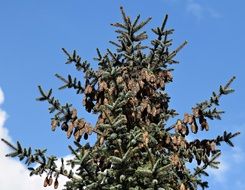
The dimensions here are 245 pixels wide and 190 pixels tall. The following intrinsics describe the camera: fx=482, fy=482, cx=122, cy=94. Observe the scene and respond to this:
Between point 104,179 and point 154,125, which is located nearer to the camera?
point 104,179

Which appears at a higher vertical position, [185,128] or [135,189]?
[185,128]

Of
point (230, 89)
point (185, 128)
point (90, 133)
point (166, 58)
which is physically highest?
point (166, 58)

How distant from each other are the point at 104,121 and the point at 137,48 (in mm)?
2420

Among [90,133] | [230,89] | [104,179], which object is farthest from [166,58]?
[104,179]

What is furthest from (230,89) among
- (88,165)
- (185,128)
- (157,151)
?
(88,165)

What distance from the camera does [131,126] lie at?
1206 cm

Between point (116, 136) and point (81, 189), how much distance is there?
1521 millimetres

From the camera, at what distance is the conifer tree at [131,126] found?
10.1 m

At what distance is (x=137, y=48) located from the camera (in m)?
13.0

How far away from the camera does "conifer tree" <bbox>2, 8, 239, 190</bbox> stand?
1014 centimetres

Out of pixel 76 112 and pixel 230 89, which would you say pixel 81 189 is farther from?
pixel 230 89

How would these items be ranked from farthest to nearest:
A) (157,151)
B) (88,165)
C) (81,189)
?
(157,151) → (81,189) → (88,165)

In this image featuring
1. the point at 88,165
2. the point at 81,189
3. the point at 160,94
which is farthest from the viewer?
the point at 160,94

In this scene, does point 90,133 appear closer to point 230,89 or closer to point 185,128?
point 185,128
